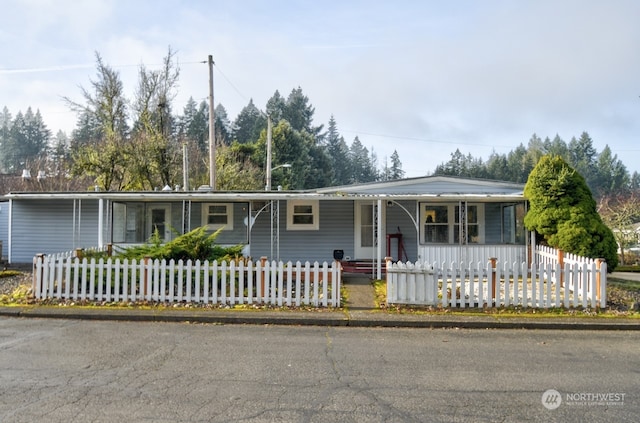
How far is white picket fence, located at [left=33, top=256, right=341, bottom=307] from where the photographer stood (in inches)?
314

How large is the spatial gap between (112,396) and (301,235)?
10287 mm

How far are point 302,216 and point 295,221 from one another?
0.29m

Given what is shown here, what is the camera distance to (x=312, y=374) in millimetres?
4699

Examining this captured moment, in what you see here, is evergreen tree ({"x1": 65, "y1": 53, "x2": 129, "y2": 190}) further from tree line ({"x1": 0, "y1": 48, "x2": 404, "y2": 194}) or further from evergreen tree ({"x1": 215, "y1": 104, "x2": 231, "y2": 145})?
evergreen tree ({"x1": 215, "y1": 104, "x2": 231, "y2": 145})

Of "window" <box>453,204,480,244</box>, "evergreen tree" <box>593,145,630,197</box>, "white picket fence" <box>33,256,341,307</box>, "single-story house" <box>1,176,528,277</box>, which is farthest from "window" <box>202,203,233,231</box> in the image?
"evergreen tree" <box>593,145,630,197</box>

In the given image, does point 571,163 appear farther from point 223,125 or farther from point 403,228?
point 403,228

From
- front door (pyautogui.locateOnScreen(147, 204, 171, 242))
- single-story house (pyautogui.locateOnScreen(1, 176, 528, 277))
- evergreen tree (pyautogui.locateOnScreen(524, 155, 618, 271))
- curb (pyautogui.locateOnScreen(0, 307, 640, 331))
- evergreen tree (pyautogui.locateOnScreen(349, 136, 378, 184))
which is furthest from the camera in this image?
evergreen tree (pyautogui.locateOnScreen(349, 136, 378, 184))

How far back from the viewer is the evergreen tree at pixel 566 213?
9570mm

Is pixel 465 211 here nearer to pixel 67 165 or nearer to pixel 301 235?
pixel 301 235

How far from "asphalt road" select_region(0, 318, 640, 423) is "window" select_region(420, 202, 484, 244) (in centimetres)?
665

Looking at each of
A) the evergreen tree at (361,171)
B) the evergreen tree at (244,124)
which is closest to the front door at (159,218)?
the evergreen tree at (244,124)

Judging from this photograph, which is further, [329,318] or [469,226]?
[469,226]

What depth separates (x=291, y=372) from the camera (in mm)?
4762

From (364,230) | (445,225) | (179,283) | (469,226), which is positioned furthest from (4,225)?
(469,226)
